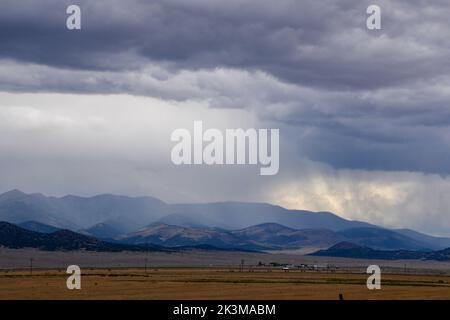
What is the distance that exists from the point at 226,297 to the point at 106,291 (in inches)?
847

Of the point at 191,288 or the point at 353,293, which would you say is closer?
the point at 353,293
